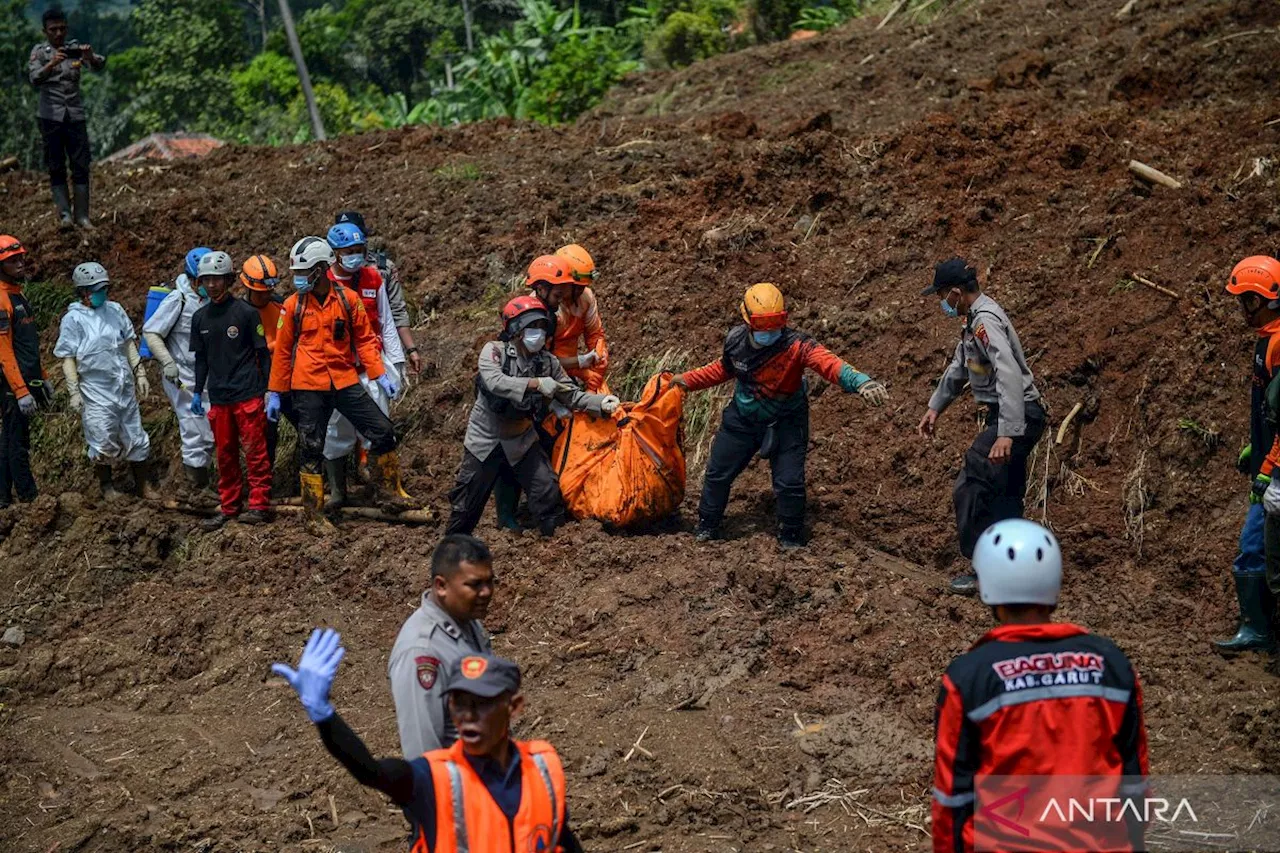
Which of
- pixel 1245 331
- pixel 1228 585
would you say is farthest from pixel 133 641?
pixel 1245 331

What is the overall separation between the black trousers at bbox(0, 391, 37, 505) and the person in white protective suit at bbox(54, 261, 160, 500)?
1.95 feet

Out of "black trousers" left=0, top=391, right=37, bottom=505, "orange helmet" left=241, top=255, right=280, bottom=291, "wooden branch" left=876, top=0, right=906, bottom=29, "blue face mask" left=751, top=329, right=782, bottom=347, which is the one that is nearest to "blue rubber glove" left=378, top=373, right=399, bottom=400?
"orange helmet" left=241, top=255, right=280, bottom=291

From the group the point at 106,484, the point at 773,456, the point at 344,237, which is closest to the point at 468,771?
the point at 773,456

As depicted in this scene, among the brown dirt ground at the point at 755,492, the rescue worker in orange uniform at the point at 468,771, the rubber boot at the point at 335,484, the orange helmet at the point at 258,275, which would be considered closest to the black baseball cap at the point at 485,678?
the rescue worker in orange uniform at the point at 468,771

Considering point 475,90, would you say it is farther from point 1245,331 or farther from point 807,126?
point 1245,331

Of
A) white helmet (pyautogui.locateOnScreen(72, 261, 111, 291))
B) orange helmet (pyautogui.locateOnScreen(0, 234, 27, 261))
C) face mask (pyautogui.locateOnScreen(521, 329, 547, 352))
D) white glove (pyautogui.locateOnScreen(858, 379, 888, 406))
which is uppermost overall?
orange helmet (pyautogui.locateOnScreen(0, 234, 27, 261))

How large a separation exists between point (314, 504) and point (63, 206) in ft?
21.2

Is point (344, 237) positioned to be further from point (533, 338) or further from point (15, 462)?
point (15, 462)

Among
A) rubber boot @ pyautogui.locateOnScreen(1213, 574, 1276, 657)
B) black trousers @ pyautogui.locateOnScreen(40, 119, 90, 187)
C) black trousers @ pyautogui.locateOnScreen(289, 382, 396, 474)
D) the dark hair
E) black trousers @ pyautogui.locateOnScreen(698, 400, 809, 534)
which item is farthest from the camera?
black trousers @ pyautogui.locateOnScreen(40, 119, 90, 187)

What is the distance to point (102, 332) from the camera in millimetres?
10680

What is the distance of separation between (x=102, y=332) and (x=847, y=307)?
18.4ft

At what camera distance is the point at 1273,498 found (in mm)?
6441

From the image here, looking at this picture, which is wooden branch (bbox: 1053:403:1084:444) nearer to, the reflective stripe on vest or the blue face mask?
the blue face mask

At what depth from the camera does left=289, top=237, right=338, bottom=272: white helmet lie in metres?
9.19
